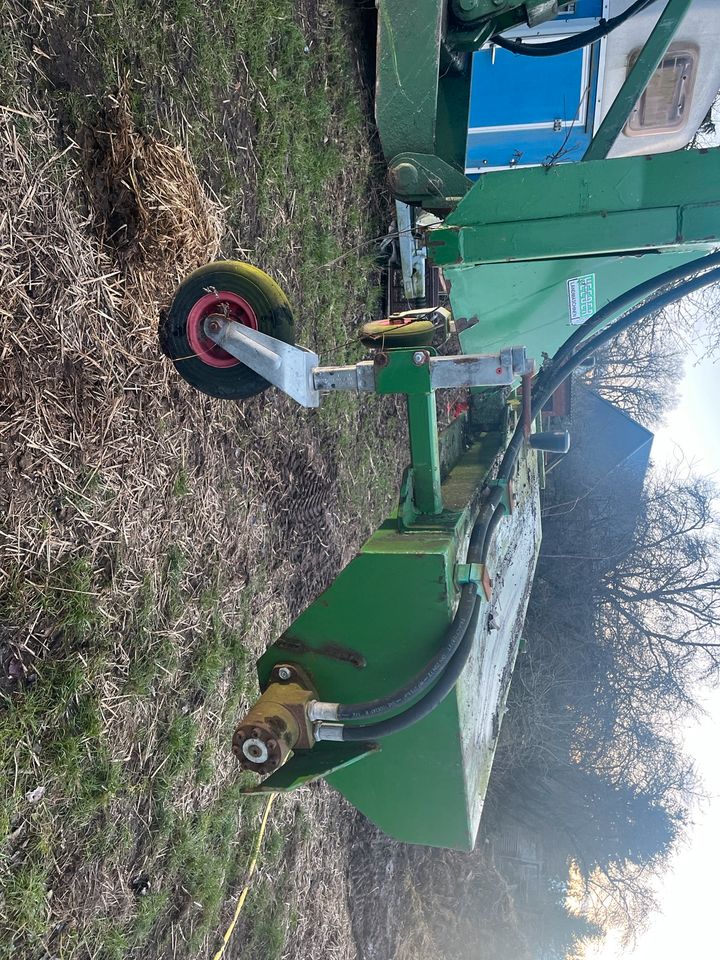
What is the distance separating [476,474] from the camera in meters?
3.23

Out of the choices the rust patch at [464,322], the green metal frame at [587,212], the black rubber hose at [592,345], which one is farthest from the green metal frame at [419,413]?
the rust patch at [464,322]

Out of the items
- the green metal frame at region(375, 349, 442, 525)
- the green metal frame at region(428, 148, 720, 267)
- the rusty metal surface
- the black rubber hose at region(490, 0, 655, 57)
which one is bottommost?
Answer: the rusty metal surface

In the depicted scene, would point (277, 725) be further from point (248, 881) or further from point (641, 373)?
point (641, 373)

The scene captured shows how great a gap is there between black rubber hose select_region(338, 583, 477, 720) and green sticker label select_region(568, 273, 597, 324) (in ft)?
7.05

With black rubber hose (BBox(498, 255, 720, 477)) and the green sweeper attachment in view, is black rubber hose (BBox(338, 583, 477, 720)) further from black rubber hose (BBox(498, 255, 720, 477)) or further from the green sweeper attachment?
black rubber hose (BBox(498, 255, 720, 477))

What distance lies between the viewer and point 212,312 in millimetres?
2479

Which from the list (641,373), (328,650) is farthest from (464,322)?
(641,373)

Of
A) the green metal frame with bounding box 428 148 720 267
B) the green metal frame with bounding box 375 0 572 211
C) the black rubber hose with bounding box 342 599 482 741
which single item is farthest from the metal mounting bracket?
the green metal frame with bounding box 375 0 572 211

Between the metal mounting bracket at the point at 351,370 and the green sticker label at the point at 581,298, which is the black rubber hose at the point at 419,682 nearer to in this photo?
the metal mounting bracket at the point at 351,370

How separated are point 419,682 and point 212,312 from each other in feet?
4.53

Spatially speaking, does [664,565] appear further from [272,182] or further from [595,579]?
[272,182]

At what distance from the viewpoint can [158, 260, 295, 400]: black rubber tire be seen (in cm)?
245

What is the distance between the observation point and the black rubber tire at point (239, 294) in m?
2.45

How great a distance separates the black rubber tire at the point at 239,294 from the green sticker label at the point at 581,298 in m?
1.76
